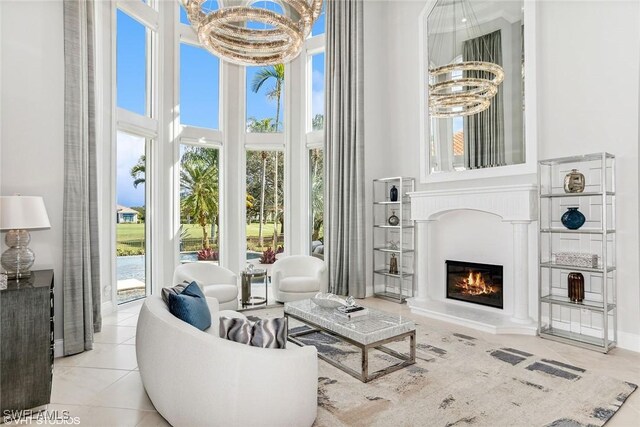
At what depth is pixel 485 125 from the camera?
16.1 feet

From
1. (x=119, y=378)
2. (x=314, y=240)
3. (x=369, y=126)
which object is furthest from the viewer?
(x=314, y=240)

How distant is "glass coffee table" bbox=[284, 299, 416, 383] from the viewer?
2.96 m

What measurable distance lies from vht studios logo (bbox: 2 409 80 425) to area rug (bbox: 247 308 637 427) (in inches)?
68.9

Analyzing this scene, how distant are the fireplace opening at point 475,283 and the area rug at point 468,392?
1333 mm

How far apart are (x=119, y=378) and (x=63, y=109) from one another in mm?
2625

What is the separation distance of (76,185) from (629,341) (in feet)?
19.3

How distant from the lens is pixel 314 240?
23.6 ft

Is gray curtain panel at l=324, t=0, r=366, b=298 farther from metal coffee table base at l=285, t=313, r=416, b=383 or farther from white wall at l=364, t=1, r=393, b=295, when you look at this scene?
metal coffee table base at l=285, t=313, r=416, b=383

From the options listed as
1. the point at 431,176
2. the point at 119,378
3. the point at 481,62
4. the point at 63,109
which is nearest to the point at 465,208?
the point at 431,176

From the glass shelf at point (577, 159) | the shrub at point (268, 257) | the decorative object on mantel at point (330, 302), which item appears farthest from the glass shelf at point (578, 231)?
the shrub at point (268, 257)

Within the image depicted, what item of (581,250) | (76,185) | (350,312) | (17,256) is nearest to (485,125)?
(581,250)

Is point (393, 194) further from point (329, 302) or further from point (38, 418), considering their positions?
point (38, 418)

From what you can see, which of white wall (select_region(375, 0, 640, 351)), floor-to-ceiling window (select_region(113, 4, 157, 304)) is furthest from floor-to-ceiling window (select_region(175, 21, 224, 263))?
white wall (select_region(375, 0, 640, 351))

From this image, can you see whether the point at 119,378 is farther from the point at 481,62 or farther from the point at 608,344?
the point at 481,62
